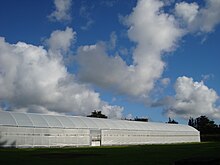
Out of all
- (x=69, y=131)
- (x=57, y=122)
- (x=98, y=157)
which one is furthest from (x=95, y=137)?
(x=98, y=157)

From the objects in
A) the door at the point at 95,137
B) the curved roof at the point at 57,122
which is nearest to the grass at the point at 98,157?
the curved roof at the point at 57,122

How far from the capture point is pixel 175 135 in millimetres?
98125

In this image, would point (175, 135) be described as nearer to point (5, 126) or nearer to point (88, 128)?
point (88, 128)

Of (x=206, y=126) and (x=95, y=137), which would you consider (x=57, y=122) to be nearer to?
(x=95, y=137)

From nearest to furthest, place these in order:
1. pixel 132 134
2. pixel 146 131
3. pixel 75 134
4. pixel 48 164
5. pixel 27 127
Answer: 1. pixel 48 164
2. pixel 27 127
3. pixel 75 134
4. pixel 132 134
5. pixel 146 131

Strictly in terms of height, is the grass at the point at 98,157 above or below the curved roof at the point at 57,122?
below

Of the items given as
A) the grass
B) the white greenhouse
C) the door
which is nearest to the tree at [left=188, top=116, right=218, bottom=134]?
the white greenhouse

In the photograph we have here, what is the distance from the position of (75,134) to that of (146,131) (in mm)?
25356

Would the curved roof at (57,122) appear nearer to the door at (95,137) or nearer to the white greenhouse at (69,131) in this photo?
the white greenhouse at (69,131)

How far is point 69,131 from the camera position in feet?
212

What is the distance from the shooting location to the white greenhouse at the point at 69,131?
5622cm

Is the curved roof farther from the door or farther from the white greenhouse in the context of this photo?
the door

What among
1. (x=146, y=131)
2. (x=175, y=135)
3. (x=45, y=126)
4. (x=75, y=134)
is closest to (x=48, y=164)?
(x=45, y=126)

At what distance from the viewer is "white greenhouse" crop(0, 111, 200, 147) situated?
56.2m
